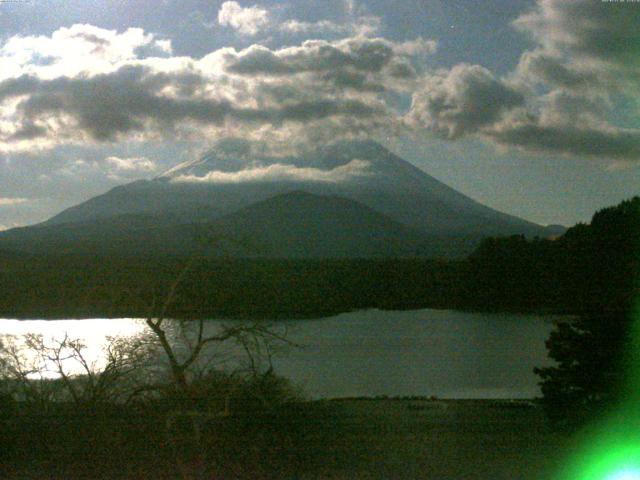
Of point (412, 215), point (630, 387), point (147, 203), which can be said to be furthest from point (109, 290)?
point (412, 215)

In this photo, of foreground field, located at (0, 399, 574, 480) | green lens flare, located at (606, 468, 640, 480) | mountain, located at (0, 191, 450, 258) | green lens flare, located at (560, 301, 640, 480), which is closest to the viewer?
green lens flare, located at (606, 468, 640, 480)

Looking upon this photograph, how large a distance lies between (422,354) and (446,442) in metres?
3.75

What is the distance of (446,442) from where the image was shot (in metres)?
5.17

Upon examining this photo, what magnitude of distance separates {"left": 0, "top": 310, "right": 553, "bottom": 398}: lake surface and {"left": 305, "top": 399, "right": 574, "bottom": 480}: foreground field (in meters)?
1.22

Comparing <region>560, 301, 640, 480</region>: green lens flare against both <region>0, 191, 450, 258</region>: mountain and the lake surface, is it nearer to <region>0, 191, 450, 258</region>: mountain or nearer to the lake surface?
the lake surface

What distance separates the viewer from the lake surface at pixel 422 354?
772cm

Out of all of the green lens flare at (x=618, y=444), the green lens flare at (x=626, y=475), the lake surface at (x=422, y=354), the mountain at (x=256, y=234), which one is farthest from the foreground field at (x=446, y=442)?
the mountain at (x=256, y=234)

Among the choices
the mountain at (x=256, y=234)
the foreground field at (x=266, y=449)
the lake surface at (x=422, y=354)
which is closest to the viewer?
the foreground field at (x=266, y=449)

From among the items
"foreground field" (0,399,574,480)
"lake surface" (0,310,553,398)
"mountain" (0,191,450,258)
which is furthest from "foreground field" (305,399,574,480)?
"mountain" (0,191,450,258)

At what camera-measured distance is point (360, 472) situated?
444 cm

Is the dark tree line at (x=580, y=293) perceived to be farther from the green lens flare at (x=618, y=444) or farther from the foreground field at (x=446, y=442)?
the foreground field at (x=446, y=442)

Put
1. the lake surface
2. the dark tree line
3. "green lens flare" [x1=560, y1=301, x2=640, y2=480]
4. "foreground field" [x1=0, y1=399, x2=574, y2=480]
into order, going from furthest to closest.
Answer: the lake surface → the dark tree line → "foreground field" [x1=0, y1=399, x2=574, y2=480] → "green lens flare" [x1=560, y1=301, x2=640, y2=480]

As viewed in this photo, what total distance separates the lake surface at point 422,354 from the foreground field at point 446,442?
1220 mm

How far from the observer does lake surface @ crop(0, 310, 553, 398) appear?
304 inches
